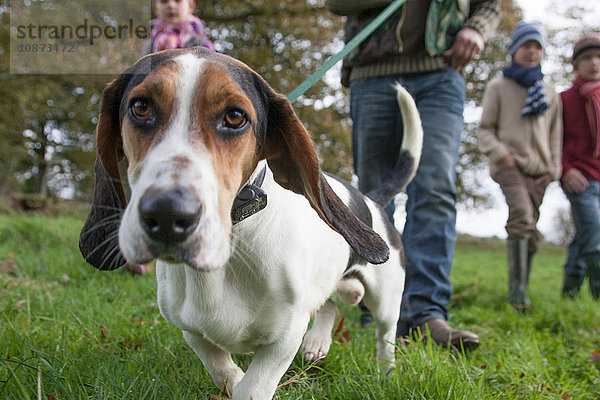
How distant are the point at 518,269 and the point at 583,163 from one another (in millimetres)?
1498

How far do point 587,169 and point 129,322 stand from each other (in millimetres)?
5006

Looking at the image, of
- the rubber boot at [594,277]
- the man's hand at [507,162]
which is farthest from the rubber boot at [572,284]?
the man's hand at [507,162]

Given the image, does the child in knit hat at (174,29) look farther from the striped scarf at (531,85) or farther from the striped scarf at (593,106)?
the striped scarf at (593,106)

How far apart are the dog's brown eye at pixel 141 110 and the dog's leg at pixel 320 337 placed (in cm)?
141

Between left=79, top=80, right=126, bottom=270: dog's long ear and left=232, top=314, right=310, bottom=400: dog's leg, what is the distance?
62cm

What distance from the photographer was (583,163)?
556 cm

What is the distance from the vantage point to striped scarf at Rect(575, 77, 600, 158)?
17.9 feet

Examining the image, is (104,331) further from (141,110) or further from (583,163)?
(583,163)

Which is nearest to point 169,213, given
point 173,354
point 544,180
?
point 173,354

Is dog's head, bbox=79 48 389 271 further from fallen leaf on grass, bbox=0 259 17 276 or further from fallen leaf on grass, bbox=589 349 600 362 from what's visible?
fallen leaf on grass, bbox=0 259 17 276

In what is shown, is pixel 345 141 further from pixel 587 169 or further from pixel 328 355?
pixel 328 355

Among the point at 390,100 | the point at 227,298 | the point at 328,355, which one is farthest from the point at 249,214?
the point at 390,100

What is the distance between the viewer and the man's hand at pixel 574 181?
5.40 m

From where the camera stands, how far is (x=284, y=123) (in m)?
1.73
